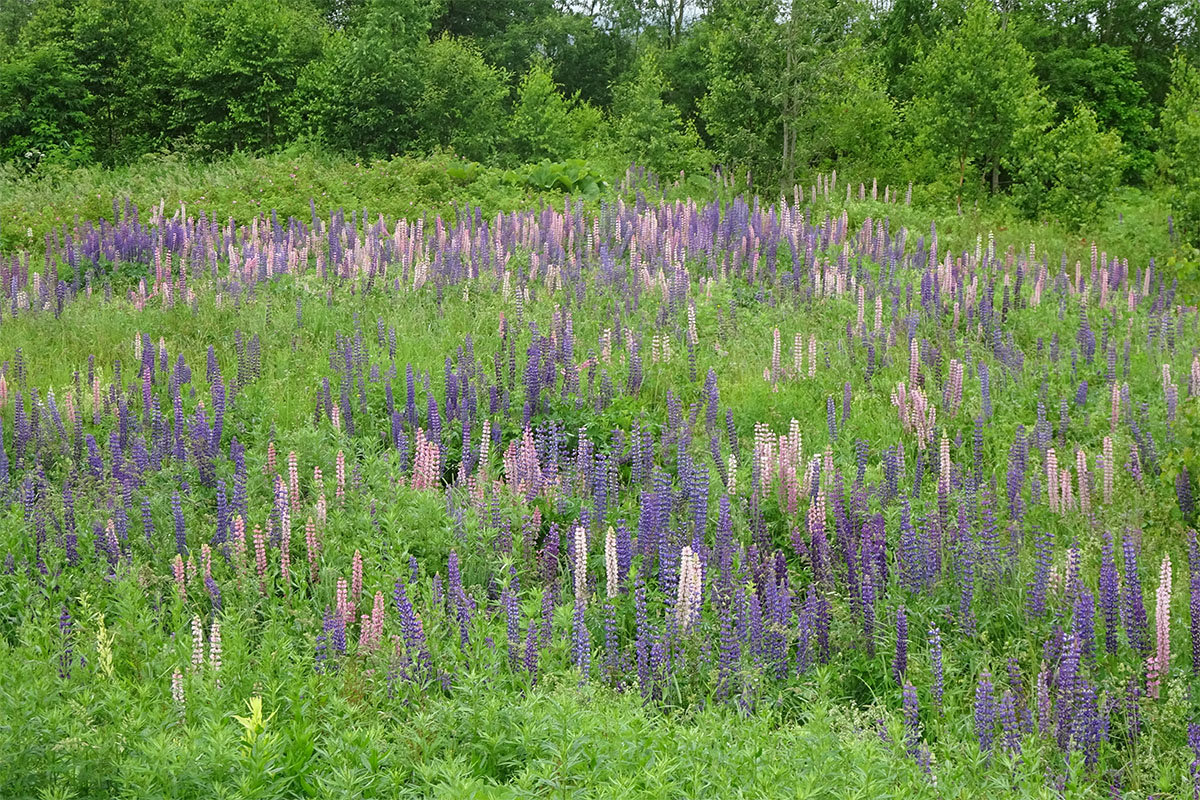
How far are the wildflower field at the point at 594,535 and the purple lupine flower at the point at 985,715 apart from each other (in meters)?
0.02

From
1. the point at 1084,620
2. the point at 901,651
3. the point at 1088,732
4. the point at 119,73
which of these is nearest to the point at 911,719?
the point at 901,651

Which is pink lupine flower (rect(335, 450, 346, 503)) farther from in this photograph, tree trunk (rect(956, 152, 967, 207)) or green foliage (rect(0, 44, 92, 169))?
green foliage (rect(0, 44, 92, 169))

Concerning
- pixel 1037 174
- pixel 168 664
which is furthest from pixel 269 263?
pixel 1037 174

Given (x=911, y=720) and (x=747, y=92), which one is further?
(x=747, y=92)

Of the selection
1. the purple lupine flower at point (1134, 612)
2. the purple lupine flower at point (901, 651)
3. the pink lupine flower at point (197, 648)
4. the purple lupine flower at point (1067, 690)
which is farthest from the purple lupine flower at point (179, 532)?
the purple lupine flower at point (1134, 612)

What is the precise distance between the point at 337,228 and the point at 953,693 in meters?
10.1

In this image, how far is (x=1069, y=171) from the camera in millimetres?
17062

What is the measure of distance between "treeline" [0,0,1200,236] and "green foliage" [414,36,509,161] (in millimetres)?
56

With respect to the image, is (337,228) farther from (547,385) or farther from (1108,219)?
(1108,219)

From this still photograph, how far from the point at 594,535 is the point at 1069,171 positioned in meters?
14.0

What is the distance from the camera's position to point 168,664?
14.2 ft

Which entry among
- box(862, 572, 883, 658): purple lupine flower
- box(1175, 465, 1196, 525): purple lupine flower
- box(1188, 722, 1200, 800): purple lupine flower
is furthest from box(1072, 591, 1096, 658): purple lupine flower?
box(1175, 465, 1196, 525): purple lupine flower

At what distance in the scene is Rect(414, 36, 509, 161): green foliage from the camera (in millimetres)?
24797

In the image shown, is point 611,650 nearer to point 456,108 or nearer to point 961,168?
point 961,168
